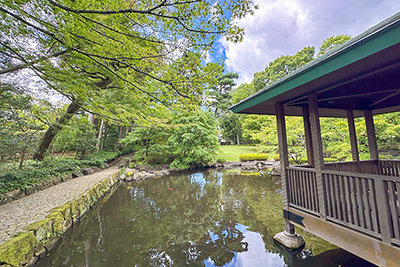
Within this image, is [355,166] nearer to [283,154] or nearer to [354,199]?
[283,154]

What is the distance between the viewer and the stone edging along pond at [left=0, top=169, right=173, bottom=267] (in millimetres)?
2186

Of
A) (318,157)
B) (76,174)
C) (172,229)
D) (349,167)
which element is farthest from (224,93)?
(318,157)

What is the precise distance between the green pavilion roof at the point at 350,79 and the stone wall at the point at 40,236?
414cm

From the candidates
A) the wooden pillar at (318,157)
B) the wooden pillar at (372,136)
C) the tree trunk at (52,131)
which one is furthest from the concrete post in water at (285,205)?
the tree trunk at (52,131)

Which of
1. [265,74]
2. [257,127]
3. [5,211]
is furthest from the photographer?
[265,74]

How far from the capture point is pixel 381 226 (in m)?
1.79

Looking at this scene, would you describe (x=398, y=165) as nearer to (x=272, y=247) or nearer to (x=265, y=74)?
(x=272, y=247)

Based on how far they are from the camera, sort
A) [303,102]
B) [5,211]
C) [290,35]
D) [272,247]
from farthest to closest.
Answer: [290,35]
[5,211]
[303,102]
[272,247]

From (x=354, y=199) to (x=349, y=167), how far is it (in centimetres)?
213

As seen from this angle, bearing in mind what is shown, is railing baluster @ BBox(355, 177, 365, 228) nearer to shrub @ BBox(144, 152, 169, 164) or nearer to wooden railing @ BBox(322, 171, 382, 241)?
wooden railing @ BBox(322, 171, 382, 241)

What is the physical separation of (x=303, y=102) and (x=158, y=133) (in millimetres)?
11119

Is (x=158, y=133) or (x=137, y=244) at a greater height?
(x=158, y=133)

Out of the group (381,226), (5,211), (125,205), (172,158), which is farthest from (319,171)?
(172,158)

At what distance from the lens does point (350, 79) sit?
218 cm
